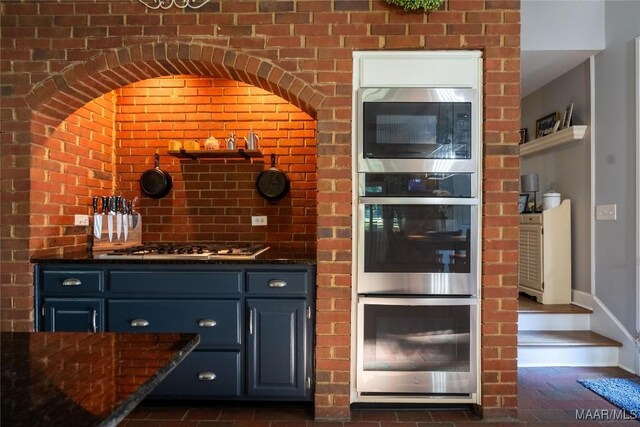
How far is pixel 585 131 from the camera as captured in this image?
3523 millimetres

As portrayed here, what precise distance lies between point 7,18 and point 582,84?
15.3ft

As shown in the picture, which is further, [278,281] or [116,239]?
[116,239]

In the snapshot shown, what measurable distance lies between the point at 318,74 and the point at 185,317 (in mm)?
1691

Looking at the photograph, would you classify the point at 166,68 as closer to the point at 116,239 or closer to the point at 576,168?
the point at 116,239

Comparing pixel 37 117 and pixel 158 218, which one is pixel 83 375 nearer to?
pixel 37 117

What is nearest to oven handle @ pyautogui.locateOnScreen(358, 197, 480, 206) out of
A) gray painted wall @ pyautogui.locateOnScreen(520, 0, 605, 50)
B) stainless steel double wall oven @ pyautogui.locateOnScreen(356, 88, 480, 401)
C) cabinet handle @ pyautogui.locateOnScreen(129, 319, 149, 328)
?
stainless steel double wall oven @ pyautogui.locateOnScreen(356, 88, 480, 401)

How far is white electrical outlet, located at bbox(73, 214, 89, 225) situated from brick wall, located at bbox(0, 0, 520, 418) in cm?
36

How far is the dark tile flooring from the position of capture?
221 cm

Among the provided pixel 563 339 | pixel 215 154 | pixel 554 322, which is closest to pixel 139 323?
pixel 215 154

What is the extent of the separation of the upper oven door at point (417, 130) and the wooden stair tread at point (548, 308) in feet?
6.32

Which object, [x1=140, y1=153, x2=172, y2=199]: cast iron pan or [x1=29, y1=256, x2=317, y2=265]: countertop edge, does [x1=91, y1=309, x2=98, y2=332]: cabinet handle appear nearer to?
[x1=29, y1=256, x2=317, y2=265]: countertop edge

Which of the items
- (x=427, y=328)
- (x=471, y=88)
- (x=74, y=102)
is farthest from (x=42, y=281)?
(x=471, y=88)

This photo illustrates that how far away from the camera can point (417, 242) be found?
2.26 m

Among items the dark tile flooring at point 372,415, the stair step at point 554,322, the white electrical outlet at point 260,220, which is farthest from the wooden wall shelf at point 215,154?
the stair step at point 554,322
